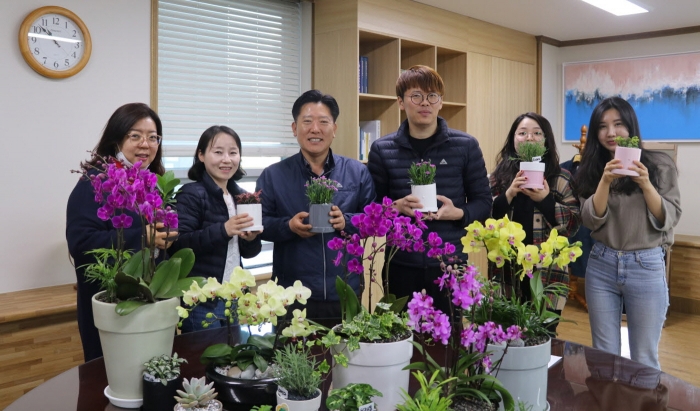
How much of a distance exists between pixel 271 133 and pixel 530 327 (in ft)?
10.7

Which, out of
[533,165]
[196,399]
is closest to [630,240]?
[533,165]

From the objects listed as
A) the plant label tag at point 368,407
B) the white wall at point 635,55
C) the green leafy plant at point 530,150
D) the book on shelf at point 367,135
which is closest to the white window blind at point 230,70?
the book on shelf at point 367,135

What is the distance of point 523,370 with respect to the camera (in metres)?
1.27

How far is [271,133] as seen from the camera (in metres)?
4.36

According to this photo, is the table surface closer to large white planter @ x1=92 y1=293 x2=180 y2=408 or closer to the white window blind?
large white planter @ x1=92 y1=293 x2=180 y2=408

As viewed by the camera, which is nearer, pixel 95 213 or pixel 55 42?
pixel 95 213

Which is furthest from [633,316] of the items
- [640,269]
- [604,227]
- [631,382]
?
[631,382]

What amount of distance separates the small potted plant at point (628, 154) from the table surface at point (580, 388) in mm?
827

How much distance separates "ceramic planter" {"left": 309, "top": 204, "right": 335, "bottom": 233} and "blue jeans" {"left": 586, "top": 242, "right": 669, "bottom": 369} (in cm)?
114

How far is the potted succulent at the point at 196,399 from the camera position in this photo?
1236 mm

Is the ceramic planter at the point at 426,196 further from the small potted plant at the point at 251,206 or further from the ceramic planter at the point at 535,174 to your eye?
the small potted plant at the point at 251,206

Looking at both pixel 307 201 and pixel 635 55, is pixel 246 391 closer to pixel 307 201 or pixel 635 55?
pixel 307 201

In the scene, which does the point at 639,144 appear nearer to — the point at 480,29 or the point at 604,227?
the point at 604,227

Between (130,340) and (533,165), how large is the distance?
Answer: 5.69 feet
